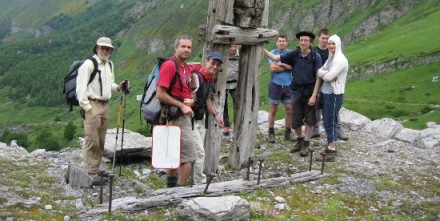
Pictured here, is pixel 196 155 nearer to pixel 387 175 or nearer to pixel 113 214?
pixel 113 214

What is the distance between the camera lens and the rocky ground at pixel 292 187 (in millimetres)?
8406

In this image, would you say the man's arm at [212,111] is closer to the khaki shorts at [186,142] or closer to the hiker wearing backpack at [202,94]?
the hiker wearing backpack at [202,94]

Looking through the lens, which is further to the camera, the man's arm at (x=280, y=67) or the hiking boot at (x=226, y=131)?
the hiking boot at (x=226, y=131)

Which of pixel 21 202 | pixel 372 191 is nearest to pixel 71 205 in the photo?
pixel 21 202

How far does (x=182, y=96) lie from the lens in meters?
8.89

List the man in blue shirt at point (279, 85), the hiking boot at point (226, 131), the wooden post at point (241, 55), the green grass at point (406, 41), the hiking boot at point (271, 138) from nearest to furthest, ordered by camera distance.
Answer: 1. the wooden post at point (241, 55)
2. the man in blue shirt at point (279, 85)
3. the hiking boot at point (271, 138)
4. the hiking boot at point (226, 131)
5. the green grass at point (406, 41)

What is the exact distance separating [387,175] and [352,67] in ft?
229

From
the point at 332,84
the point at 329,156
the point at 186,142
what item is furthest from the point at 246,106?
the point at 186,142

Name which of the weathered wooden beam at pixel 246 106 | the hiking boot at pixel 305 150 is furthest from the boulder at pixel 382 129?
the weathered wooden beam at pixel 246 106

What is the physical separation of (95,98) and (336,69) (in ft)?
17.9

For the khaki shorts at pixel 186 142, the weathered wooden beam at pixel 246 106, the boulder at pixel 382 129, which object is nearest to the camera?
the khaki shorts at pixel 186 142

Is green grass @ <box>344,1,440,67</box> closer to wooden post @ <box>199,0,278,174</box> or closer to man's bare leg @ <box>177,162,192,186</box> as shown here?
wooden post @ <box>199,0,278,174</box>

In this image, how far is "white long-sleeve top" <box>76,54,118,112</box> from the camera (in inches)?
394

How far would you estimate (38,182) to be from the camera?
1023 centimetres
